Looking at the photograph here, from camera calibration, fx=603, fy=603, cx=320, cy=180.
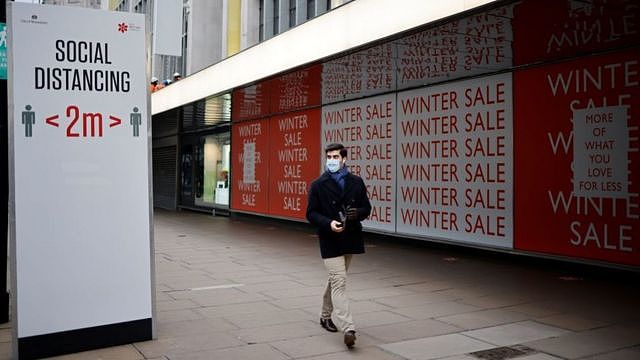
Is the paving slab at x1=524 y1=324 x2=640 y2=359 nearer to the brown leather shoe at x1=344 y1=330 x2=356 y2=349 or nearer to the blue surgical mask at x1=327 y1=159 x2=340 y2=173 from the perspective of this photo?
the brown leather shoe at x1=344 y1=330 x2=356 y2=349

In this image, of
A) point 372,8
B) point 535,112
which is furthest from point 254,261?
point 535,112

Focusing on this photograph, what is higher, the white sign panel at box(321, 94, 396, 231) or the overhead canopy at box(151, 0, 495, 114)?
the overhead canopy at box(151, 0, 495, 114)

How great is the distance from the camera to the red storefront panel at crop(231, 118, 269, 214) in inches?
677

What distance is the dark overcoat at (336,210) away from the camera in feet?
16.8

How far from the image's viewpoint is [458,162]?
34.6ft

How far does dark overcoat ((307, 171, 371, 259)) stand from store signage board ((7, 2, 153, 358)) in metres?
1.45

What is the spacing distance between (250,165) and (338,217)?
516 inches

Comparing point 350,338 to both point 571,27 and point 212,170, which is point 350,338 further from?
point 212,170

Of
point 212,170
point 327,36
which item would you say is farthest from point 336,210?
point 212,170

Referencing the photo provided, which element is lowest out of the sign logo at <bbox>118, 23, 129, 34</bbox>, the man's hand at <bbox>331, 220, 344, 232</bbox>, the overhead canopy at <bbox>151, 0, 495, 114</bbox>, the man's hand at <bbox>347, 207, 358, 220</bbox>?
the man's hand at <bbox>331, 220, 344, 232</bbox>

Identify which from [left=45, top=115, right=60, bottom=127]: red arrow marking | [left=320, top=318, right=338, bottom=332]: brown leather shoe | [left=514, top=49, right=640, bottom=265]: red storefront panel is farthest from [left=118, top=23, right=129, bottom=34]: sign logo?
[left=514, top=49, right=640, bottom=265]: red storefront panel

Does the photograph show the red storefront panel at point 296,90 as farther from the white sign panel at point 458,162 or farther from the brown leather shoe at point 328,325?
the brown leather shoe at point 328,325

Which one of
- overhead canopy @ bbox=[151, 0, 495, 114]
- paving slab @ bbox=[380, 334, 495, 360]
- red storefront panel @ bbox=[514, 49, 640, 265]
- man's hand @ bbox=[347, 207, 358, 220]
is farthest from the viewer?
red storefront panel @ bbox=[514, 49, 640, 265]

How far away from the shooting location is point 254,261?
32.4 ft
